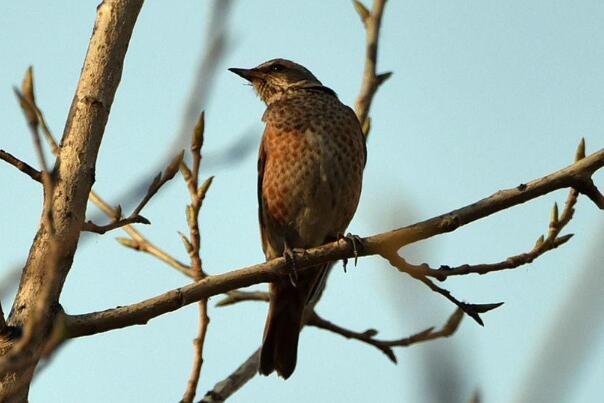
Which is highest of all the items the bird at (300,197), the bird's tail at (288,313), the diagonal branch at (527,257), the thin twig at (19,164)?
the bird at (300,197)

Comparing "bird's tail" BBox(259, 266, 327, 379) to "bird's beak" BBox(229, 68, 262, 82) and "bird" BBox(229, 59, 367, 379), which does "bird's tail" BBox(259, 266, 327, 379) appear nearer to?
"bird" BBox(229, 59, 367, 379)

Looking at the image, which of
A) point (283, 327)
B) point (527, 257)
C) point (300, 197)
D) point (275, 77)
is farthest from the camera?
point (275, 77)

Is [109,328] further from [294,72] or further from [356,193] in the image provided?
[294,72]

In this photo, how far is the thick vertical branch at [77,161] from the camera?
3.39 metres

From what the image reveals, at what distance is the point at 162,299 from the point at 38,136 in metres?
1.57

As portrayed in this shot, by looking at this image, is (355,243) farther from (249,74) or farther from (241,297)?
(249,74)

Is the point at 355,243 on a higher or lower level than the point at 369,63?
lower

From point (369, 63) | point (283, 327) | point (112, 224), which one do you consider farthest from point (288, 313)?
point (112, 224)

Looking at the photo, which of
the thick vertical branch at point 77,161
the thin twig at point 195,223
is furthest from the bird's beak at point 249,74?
the thick vertical branch at point 77,161

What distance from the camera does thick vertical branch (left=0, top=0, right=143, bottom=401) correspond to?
339cm

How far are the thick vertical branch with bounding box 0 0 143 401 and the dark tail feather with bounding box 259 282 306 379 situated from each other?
Result: 2.96m

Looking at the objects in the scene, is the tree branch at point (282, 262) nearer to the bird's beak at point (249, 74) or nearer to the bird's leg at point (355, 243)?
the bird's leg at point (355, 243)

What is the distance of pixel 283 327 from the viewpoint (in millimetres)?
6551

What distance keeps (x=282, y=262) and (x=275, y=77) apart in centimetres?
377
